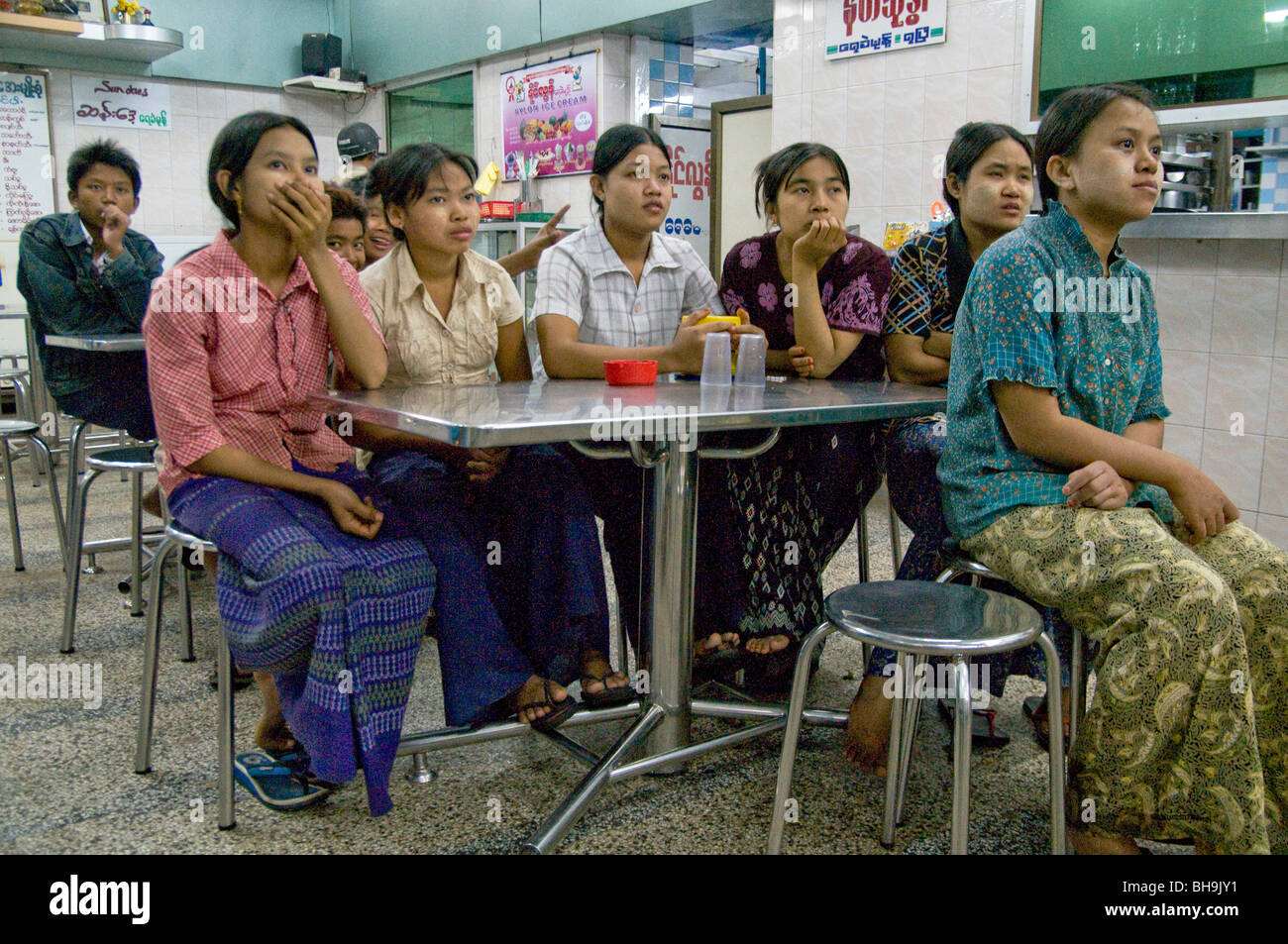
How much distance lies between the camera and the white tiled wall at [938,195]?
10.8 feet

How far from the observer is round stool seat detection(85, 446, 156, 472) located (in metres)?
2.58

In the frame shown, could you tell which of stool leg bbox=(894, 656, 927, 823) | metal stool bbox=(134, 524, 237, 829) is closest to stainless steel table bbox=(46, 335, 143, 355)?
metal stool bbox=(134, 524, 237, 829)

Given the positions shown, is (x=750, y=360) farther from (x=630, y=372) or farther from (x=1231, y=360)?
(x=1231, y=360)

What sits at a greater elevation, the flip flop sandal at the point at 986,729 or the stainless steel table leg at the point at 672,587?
the stainless steel table leg at the point at 672,587

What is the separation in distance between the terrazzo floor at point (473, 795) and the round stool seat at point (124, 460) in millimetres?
521

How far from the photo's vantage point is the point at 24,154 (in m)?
6.71

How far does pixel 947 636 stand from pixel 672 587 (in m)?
0.61

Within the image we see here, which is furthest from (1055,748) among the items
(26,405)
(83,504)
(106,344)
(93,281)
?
(26,405)

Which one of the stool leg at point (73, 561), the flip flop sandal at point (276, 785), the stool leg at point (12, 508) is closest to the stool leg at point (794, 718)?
the flip flop sandal at point (276, 785)

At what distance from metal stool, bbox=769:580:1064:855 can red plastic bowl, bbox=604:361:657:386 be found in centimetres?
64

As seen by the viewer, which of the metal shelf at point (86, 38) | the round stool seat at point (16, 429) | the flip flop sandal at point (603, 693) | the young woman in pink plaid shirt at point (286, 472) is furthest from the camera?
the metal shelf at point (86, 38)

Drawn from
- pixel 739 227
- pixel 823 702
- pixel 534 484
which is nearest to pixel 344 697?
pixel 534 484

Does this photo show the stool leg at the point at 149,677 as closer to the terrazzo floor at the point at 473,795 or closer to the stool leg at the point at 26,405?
the terrazzo floor at the point at 473,795

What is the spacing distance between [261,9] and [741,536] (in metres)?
7.01
